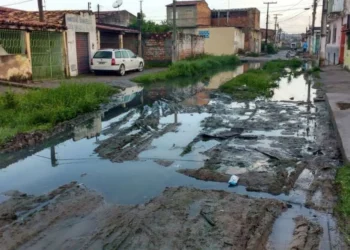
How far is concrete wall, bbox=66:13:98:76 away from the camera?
21.8m

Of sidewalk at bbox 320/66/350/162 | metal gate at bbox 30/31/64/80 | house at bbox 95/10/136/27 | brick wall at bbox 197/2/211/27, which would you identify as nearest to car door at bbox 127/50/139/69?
metal gate at bbox 30/31/64/80

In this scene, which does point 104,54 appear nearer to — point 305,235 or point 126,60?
point 126,60

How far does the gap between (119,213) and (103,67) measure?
18.8 metres

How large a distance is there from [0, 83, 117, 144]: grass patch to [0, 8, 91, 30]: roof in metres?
6.14

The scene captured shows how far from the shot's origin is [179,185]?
5.98m

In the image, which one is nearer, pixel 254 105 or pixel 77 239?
pixel 77 239

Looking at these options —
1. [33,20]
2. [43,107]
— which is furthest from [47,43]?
[43,107]

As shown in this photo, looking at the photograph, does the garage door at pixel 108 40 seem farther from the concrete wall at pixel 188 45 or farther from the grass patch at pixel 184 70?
the concrete wall at pixel 188 45

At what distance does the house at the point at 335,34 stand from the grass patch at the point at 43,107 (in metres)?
23.4

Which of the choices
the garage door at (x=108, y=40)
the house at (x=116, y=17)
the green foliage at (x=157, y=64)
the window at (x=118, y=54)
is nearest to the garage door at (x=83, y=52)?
the window at (x=118, y=54)

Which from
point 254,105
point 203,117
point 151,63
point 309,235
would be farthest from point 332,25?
point 309,235

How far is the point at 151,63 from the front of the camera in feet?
107

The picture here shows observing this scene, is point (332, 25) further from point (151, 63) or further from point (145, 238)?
point (145, 238)

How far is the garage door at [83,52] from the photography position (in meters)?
23.2
